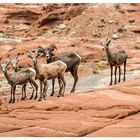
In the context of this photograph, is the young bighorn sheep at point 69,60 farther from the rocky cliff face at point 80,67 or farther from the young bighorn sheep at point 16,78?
the young bighorn sheep at point 16,78

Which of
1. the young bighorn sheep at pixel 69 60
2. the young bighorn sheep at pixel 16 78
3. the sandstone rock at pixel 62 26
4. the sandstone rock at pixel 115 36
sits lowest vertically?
the young bighorn sheep at pixel 16 78

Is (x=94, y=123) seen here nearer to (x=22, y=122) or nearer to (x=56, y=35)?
(x=22, y=122)

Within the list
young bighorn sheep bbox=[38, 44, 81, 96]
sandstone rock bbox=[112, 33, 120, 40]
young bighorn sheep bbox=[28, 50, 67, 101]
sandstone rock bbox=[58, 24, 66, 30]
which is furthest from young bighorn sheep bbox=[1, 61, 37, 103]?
sandstone rock bbox=[58, 24, 66, 30]

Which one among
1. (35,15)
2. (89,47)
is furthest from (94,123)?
(35,15)

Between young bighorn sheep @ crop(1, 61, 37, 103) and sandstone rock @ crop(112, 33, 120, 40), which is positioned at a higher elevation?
sandstone rock @ crop(112, 33, 120, 40)

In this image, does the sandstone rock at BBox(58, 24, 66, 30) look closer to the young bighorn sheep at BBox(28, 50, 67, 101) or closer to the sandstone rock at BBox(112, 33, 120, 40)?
the sandstone rock at BBox(112, 33, 120, 40)

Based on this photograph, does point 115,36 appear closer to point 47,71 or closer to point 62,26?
point 62,26

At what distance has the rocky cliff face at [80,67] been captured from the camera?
19250mm

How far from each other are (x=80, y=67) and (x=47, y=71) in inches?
166

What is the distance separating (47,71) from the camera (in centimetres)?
2091

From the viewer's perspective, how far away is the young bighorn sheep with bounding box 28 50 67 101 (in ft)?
68.1

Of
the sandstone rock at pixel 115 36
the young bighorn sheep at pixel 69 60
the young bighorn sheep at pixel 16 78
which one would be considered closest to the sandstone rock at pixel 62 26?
the sandstone rock at pixel 115 36

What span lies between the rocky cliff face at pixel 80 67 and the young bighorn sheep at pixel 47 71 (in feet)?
1.50

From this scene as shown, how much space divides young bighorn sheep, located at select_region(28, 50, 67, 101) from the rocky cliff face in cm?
46
